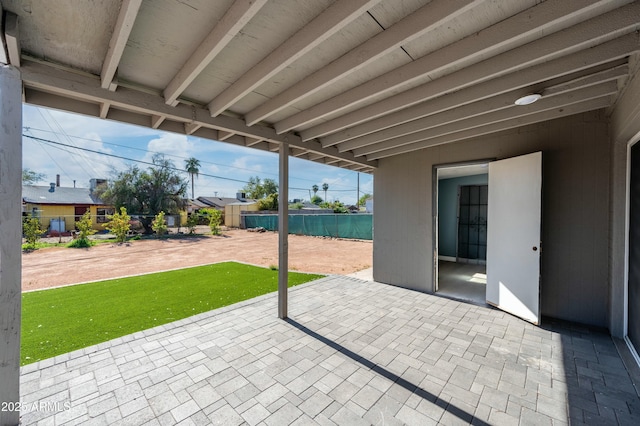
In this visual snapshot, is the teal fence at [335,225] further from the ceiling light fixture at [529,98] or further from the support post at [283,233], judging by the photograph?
the ceiling light fixture at [529,98]

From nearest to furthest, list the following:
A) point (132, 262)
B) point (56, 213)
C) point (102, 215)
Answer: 1. point (132, 262)
2. point (56, 213)
3. point (102, 215)

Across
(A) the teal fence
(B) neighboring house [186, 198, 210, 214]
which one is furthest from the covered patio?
(B) neighboring house [186, 198, 210, 214]

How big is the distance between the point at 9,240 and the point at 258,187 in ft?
117

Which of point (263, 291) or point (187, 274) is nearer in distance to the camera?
point (263, 291)

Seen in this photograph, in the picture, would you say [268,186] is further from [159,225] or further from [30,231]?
[30,231]

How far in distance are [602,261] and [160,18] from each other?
5.07 meters

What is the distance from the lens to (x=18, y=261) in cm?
177

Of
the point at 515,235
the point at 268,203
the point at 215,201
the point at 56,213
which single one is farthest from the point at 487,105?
the point at 215,201

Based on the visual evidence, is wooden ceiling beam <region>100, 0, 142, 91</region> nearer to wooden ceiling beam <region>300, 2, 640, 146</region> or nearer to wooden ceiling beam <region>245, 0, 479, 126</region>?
wooden ceiling beam <region>245, 0, 479, 126</region>

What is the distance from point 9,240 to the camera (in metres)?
1.73

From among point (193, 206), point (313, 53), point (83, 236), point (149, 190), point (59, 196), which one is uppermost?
point (149, 190)

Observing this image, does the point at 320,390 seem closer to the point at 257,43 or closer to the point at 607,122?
the point at 257,43

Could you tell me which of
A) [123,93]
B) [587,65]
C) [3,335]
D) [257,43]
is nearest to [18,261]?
[3,335]

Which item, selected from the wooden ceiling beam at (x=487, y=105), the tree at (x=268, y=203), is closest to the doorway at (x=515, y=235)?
the wooden ceiling beam at (x=487, y=105)
